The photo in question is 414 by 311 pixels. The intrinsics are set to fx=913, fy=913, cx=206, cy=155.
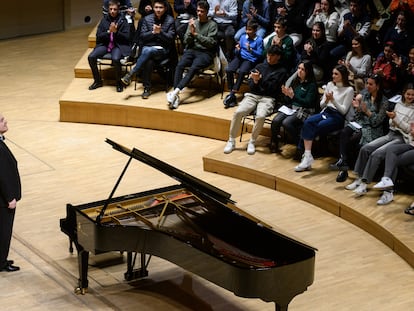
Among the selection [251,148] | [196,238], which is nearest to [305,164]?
[251,148]

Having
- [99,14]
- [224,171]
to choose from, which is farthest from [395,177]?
[99,14]

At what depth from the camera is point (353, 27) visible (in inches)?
A: 374

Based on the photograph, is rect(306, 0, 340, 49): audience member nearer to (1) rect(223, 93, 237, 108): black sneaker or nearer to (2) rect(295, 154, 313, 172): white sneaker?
(1) rect(223, 93, 237, 108): black sneaker

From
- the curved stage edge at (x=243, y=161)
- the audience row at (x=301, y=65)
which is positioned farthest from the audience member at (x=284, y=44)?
the curved stage edge at (x=243, y=161)

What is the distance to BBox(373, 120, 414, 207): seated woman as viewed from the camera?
7.70m

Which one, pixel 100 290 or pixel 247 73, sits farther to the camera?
pixel 247 73

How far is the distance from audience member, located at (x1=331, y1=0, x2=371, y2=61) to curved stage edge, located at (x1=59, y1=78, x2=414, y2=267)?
1152 millimetres

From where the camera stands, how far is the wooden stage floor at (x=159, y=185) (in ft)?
21.6

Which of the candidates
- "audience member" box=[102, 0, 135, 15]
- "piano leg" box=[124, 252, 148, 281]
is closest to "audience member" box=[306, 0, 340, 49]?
"audience member" box=[102, 0, 135, 15]

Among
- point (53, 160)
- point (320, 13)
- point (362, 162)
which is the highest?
point (320, 13)

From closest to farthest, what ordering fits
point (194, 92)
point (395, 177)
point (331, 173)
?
point (395, 177) → point (331, 173) → point (194, 92)

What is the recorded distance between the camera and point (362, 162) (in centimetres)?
803

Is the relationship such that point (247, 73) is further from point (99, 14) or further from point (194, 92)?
point (99, 14)

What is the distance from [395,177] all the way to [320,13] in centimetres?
262
